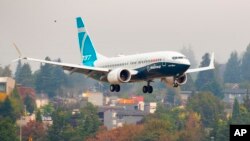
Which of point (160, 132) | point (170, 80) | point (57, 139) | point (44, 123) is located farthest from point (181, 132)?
point (170, 80)

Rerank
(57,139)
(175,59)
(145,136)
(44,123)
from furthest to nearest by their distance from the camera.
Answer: (44,123), (57,139), (145,136), (175,59)

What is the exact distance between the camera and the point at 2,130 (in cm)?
15450

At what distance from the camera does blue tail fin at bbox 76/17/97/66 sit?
98.4 m

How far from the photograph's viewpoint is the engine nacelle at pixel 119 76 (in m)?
86.6

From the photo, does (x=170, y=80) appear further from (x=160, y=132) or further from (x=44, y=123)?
(x=44, y=123)

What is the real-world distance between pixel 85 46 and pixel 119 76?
16.5m

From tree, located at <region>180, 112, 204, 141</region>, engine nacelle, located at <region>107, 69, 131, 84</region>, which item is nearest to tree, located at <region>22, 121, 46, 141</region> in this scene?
tree, located at <region>180, 112, 204, 141</region>

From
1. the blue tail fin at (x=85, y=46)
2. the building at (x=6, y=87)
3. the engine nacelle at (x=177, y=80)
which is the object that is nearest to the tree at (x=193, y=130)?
the building at (x=6, y=87)

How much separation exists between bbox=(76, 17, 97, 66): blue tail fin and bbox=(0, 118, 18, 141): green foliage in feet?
156

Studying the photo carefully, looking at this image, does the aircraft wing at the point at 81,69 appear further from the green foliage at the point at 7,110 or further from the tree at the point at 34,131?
the tree at the point at 34,131

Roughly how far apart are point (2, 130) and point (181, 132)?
972 inches

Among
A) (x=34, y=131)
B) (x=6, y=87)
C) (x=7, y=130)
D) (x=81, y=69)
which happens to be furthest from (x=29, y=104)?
(x=81, y=69)

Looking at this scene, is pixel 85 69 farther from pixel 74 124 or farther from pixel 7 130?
pixel 74 124

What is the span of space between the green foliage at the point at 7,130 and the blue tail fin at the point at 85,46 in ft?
156
